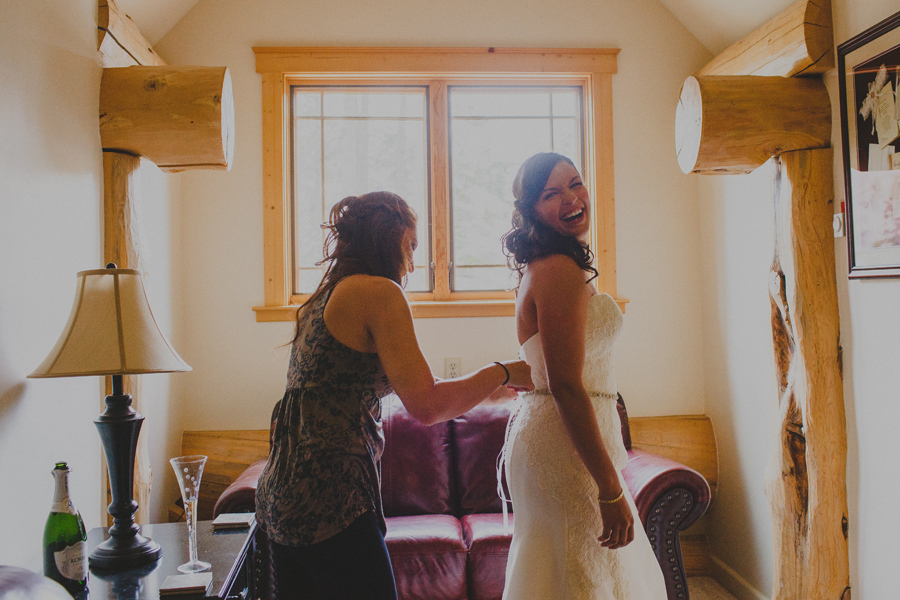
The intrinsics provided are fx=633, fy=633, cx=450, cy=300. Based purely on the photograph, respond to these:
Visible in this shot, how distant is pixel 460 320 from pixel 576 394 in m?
1.96

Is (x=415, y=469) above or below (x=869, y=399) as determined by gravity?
below

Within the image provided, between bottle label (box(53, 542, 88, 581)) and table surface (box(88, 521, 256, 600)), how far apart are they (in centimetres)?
7

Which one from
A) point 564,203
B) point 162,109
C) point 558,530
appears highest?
point 162,109

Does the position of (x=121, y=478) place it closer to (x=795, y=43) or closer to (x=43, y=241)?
(x=43, y=241)

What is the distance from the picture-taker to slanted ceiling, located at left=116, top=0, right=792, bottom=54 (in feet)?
9.18

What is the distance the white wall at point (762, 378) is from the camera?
215cm

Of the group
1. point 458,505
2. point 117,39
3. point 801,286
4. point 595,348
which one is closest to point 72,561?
point 595,348

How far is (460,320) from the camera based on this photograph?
3.41m

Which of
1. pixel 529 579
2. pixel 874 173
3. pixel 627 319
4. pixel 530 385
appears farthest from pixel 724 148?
pixel 529 579

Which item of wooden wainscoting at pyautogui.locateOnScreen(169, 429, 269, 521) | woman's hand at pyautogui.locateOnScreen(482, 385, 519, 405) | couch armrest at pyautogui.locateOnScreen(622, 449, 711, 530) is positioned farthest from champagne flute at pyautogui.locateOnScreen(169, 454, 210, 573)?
couch armrest at pyautogui.locateOnScreen(622, 449, 711, 530)

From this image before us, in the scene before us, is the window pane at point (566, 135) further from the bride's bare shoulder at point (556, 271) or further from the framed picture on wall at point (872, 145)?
the bride's bare shoulder at point (556, 271)

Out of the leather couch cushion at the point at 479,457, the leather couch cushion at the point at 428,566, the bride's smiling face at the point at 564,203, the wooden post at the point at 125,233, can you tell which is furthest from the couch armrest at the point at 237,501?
the bride's smiling face at the point at 564,203

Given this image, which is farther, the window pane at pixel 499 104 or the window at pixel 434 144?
the window pane at pixel 499 104

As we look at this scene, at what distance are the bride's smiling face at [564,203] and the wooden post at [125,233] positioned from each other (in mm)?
1655
